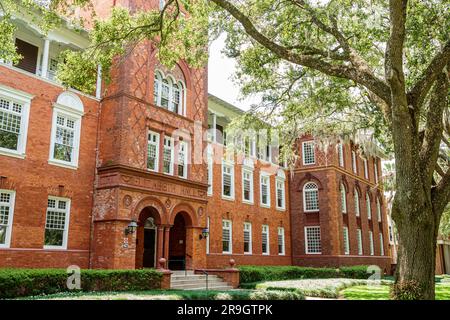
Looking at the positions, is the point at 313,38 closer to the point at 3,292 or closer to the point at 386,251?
the point at 3,292

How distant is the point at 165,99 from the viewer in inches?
854

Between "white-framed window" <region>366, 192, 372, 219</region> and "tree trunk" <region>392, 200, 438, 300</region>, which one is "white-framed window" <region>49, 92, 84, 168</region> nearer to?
"tree trunk" <region>392, 200, 438, 300</region>

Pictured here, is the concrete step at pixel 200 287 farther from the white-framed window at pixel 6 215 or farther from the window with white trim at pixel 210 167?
the window with white trim at pixel 210 167

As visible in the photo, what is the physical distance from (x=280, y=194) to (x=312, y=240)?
430 cm

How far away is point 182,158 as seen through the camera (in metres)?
22.1

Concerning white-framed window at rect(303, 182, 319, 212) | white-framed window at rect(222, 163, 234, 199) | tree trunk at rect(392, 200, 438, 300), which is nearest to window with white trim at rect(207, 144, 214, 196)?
white-framed window at rect(222, 163, 234, 199)

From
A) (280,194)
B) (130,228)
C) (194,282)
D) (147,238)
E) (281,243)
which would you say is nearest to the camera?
(130,228)

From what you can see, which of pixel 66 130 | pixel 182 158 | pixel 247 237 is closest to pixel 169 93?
pixel 182 158

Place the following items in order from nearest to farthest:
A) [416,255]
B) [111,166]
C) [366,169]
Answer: [416,255], [111,166], [366,169]

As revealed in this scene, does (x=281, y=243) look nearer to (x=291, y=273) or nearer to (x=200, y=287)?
(x=291, y=273)

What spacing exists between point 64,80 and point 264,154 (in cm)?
2134

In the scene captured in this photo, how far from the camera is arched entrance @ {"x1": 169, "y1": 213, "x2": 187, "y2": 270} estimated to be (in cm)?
2195

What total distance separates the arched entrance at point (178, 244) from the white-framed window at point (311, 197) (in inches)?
561

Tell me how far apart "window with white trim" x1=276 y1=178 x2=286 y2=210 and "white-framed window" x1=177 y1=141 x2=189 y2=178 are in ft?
42.7
